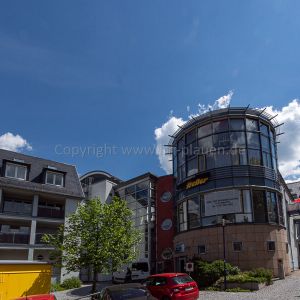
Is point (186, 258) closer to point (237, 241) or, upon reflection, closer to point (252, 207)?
point (237, 241)

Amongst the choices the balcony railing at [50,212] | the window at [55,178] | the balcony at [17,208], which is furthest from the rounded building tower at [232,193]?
the balcony at [17,208]

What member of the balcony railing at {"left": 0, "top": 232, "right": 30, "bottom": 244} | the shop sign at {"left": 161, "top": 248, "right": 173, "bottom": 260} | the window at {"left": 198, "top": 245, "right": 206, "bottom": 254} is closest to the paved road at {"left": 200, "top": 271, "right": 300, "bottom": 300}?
the window at {"left": 198, "top": 245, "right": 206, "bottom": 254}

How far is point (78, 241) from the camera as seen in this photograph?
21422mm

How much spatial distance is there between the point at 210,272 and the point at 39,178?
1912 centimetres

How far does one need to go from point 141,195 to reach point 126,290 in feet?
90.7

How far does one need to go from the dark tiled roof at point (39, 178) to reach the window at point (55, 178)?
506 mm

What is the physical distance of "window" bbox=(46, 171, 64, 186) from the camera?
34250 millimetres

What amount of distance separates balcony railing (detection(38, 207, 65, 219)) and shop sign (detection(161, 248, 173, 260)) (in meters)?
10.5

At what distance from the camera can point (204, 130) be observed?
104ft

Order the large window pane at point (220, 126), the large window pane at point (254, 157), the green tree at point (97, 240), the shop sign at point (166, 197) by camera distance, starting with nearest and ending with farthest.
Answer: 1. the green tree at point (97, 240)
2. the large window pane at point (254, 157)
3. the large window pane at point (220, 126)
4. the shop sign at point (166, 197)

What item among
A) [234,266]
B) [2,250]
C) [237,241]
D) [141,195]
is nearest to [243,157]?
[237,241]

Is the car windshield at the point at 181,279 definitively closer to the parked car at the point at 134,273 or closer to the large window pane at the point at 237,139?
the parked car at the point at 134,273

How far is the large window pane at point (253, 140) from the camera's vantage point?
29633 mm

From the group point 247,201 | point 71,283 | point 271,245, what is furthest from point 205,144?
point 71,283
